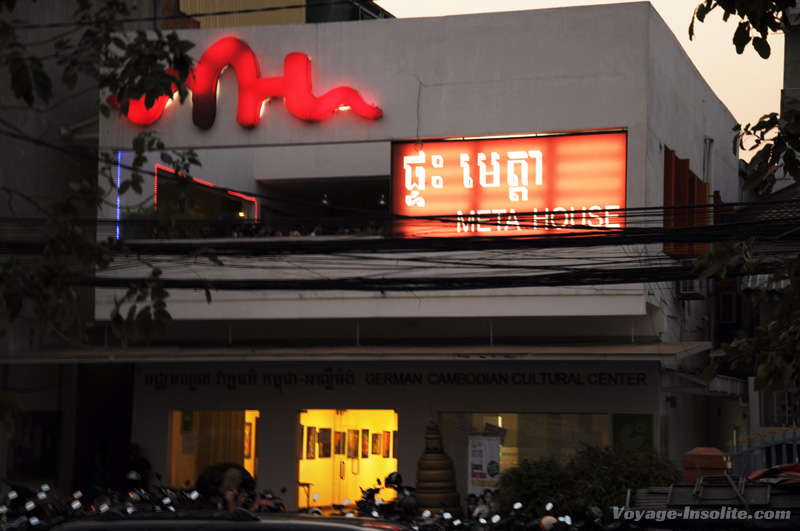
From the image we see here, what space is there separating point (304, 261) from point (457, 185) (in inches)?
111

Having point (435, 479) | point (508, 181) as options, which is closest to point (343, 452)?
point (435, 479)

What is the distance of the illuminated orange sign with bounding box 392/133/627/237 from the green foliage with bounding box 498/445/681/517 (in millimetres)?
4264

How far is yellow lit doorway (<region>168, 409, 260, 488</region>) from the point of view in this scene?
1950 cm

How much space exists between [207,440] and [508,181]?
7522 mm

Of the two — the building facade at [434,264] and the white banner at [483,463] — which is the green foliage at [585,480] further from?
the white banner at [483,463]

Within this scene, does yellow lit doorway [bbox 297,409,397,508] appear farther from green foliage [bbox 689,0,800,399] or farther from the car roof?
green foliage [bbox 689,0,800,399]

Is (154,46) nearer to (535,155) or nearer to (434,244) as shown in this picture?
(434,244)

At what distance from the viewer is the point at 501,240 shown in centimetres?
1333

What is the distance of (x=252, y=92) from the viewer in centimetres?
1769

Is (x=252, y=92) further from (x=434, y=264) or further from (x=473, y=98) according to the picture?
(x=434, y=264)

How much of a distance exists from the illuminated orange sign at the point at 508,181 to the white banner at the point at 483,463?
342cm

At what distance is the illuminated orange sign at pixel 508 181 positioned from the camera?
16344mm

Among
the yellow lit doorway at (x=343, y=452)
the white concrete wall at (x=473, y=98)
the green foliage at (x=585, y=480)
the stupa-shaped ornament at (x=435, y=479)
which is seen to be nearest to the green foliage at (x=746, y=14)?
the green foliage at (x=585, y=480)

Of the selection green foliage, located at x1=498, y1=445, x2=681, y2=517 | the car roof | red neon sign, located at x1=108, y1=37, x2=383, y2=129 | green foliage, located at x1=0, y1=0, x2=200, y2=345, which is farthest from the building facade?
green foliage, located at x1=0, y1=0, x2=200, y2=345
